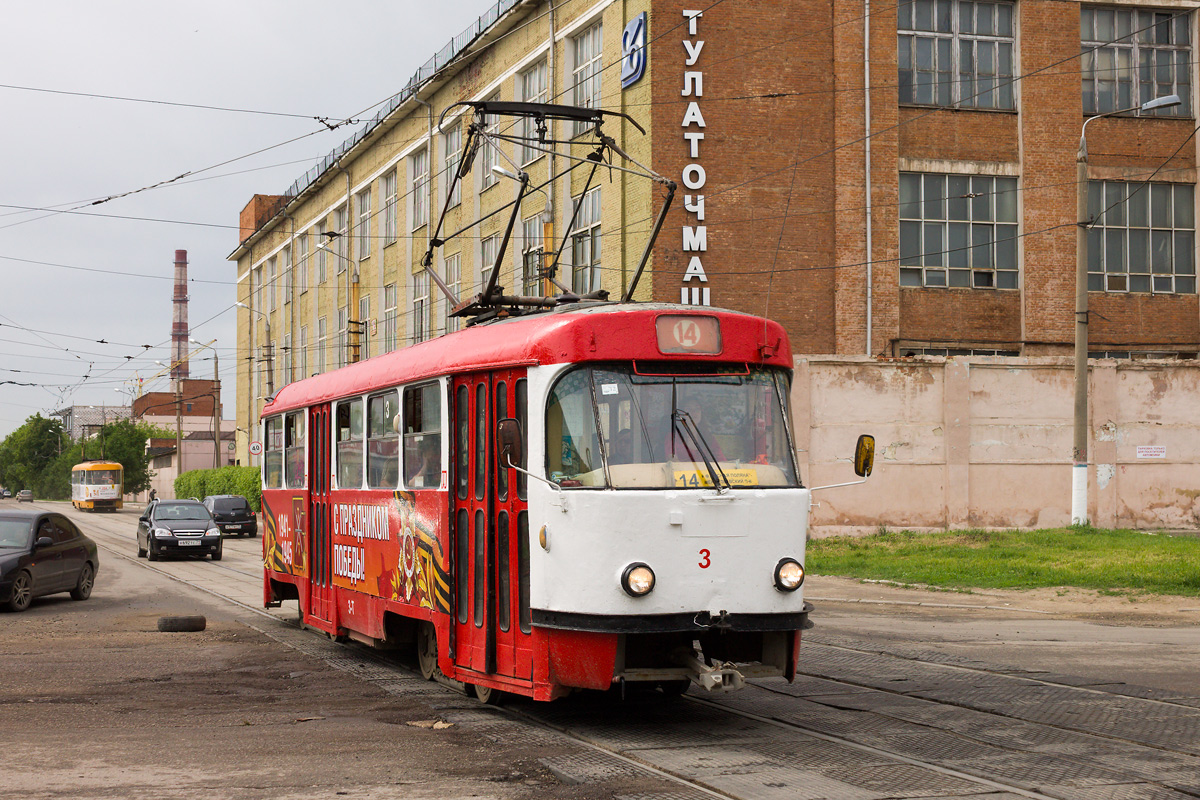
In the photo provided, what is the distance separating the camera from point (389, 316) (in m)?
51.0

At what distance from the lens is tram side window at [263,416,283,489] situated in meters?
15.8

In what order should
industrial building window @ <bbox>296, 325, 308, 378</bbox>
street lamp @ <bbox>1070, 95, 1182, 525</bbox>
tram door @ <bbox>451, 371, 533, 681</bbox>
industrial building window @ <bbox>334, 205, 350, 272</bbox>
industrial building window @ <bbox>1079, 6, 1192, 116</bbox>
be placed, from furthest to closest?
industrial building window @ <bbox>296, 325, 308, 378</bbox>, industrial building window @ <bbox>334, 205, 350, 272</bbox>, industrial building window @ <bbox>1079, 6, 1192, 116</bbox>, street lamp @ <bbox>1070, 95, 1182, 525</bbox>, tram door @ <bbox>451, 371, 533, 681</bbox>

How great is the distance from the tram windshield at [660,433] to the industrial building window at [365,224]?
46.4 m

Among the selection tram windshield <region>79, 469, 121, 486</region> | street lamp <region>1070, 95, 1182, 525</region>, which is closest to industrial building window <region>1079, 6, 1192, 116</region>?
street lamp <region>1070, 95, 1182, 525</region>

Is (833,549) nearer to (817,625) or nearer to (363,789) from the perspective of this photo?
(817,625)

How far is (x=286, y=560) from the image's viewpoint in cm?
1540

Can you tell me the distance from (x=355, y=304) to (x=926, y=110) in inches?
990

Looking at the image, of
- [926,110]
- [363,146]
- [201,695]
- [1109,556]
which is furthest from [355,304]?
[201,695]

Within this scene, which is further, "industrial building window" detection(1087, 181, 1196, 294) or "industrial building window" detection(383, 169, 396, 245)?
"industrial building window" detection(383, 169, 396, 245)

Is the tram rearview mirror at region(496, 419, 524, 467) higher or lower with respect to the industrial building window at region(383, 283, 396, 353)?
lower

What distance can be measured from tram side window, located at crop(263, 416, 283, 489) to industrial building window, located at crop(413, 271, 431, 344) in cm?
2965

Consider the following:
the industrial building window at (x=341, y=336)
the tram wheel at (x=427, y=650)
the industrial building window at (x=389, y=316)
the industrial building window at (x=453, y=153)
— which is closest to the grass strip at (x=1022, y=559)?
the tram wheel at (x=427, y=650)

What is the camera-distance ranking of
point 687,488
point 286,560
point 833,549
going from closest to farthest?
point 687,488 → point 286,560 → point 833,549

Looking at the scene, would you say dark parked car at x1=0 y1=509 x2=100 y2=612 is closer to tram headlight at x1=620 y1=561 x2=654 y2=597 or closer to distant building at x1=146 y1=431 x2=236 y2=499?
tram headlight at x1=620 y1=561 x2=654 y2=597
